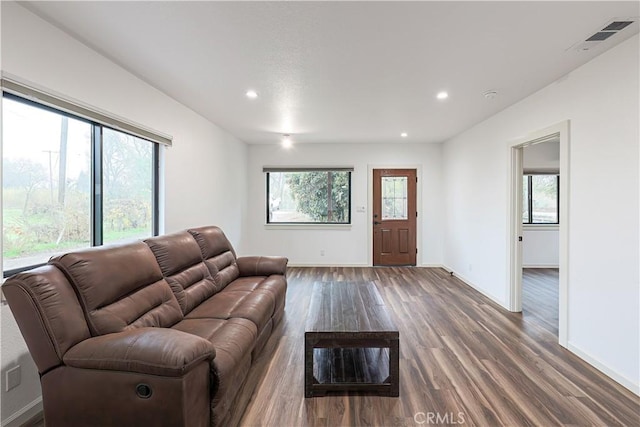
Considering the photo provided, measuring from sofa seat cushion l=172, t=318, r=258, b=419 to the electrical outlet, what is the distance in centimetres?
86

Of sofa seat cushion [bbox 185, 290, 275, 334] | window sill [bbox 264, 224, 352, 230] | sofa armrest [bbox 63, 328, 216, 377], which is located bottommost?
sofa seat cushion [bbox 185, 290, 275, 334]

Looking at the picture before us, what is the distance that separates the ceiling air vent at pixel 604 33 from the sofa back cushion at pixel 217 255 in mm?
3571

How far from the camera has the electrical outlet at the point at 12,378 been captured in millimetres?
1706

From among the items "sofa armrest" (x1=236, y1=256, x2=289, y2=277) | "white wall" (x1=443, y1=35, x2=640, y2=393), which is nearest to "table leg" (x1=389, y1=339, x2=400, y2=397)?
"white wall" (x1=443, y1=35, x2=640, y2=393)

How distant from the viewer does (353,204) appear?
6.01 m

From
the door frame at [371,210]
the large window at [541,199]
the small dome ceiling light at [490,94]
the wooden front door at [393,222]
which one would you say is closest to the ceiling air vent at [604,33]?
the small dome ceiling light at [490,94]

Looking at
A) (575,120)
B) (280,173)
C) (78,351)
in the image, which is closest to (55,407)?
(78,351)

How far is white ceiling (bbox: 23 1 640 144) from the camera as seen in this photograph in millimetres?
1806

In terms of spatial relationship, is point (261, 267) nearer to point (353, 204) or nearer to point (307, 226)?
point (307, 226)

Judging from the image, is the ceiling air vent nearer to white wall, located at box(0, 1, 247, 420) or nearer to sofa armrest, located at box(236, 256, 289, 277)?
sofa armrest, located at box(236, 256, 289, 277)

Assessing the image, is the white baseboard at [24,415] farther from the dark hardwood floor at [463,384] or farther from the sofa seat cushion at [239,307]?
the dark hardwood floor at [463,384]

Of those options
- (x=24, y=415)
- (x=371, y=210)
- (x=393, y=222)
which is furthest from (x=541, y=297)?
(x=24, y=415)

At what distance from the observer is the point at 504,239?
3742 mm

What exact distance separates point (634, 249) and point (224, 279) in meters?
3.42
